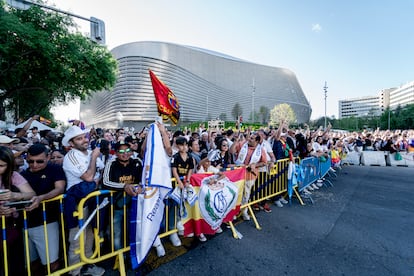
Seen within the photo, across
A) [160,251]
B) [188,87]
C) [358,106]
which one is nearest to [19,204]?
[160,251]

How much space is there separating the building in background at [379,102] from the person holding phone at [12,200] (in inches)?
4451

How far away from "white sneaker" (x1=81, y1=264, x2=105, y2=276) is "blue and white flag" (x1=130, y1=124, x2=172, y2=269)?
2.06 ft

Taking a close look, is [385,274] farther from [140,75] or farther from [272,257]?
[140,75]

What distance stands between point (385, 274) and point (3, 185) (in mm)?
4782

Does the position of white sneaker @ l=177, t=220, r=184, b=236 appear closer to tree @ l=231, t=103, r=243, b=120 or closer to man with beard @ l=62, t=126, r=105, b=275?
man with beard @ l=62, t=126, r=105, b=275

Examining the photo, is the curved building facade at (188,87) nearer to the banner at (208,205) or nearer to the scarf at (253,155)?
the scarf at (253,155)

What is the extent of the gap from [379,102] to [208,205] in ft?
551

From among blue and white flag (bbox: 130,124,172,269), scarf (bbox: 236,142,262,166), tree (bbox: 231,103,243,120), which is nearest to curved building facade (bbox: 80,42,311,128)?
tree (bbox: 231,103,243,120)

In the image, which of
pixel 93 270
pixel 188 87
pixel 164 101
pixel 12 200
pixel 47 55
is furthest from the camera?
pixel 188 87

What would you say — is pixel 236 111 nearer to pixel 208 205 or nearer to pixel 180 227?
pixel 208 205

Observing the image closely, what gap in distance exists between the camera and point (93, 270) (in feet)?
9.27

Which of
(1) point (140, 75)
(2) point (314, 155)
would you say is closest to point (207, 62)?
(1) point (140, 75)

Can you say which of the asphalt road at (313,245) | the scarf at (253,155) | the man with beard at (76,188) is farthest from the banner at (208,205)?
the man with beard at (76,188)

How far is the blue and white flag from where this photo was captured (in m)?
2.64
